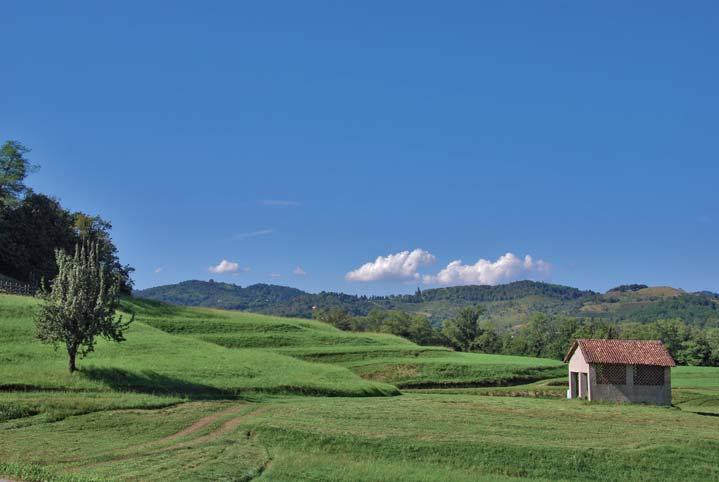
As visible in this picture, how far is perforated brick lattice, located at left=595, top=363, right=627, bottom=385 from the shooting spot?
55406 mm

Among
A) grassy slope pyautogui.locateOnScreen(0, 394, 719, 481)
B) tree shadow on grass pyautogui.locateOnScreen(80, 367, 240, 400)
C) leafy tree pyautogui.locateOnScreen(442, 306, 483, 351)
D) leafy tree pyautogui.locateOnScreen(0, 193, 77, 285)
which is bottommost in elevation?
grassy slope pyautogui.locateOnScreen(0, 394, 719, 481)

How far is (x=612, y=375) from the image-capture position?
55500 millimetres

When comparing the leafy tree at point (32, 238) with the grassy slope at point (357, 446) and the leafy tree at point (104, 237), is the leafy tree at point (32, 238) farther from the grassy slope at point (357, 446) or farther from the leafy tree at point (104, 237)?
the grassy slope at point (357, 446)

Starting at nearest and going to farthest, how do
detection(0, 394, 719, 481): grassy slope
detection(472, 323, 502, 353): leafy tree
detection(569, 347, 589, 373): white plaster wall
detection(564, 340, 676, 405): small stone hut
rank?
1. detection(0, 394, 719, 481): grassy slope
2. detection(564, 340, 676, 405): small stone hut
3. detection(569, 347, 589, 373): white plaster wall
4. detection(472, 323, 502, 353): leafy tree

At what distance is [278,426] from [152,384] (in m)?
16.7

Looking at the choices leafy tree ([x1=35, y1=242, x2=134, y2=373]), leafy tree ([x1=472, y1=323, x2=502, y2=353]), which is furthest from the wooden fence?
leafy tree ([x1=472, y1=323, x2=502, y2=353])

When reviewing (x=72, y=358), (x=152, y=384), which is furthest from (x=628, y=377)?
(x=72, y=358)

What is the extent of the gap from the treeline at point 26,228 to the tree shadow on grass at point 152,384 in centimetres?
4850

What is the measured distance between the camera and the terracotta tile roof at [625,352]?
5531 centimetres

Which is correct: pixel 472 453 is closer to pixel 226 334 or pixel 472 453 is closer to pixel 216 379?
pixel 216 379

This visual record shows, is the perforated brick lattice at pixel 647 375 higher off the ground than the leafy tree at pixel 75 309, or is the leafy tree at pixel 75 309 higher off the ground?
the leafy tree at pixel 75 309

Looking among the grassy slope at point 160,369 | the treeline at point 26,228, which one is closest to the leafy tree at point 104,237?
the treeline at point 26,228

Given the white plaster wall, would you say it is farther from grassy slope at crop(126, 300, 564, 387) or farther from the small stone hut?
grassy slope at crop(126, 300, 564, 387)

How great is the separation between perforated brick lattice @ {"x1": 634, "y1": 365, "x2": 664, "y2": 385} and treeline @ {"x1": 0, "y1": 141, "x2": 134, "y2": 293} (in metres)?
67.8
